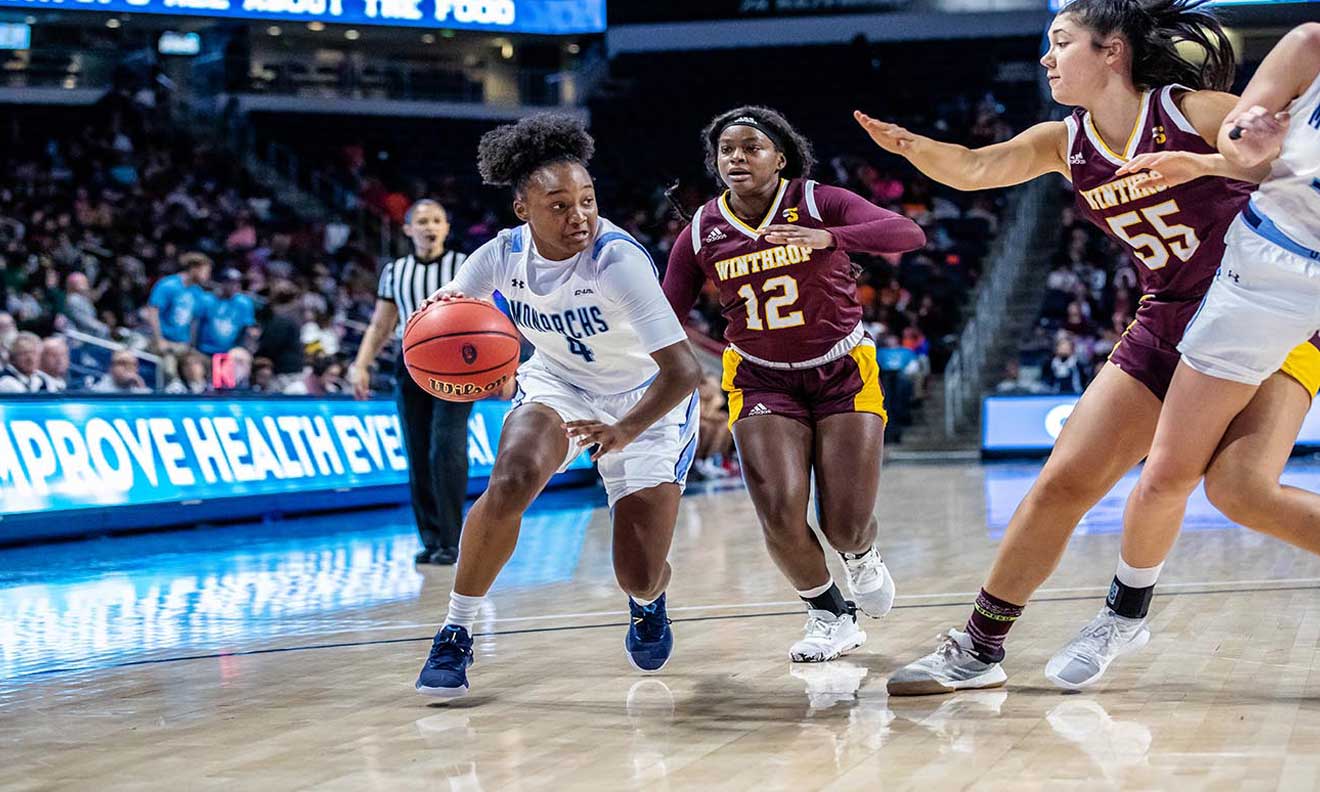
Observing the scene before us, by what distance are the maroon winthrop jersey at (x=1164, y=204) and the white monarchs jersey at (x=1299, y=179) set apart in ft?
0.85

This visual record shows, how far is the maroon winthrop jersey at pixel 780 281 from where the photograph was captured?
217 inches

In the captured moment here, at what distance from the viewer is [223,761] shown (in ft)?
12.6

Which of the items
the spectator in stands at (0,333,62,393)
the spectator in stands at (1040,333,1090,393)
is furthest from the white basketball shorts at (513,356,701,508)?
the spectator in stands at (1040,333,1090,393)

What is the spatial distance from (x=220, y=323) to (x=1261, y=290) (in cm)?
995

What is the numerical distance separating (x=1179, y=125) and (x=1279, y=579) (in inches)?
137

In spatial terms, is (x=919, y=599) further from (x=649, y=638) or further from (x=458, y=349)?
(x=458, y=349)

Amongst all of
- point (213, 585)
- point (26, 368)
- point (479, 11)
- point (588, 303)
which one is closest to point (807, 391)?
point (588, 303)

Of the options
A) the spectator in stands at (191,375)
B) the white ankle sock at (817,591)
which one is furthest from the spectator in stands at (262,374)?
the white ankle sock at (817,591)

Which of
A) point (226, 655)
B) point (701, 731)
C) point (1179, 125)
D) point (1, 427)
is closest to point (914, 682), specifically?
point (701, 731)

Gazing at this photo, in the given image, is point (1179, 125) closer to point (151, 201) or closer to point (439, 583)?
point (439, 583)

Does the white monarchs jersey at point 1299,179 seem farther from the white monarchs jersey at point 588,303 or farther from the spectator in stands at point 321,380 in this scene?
the spectator in stands at point 321,380

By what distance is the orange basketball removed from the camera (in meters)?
5.15

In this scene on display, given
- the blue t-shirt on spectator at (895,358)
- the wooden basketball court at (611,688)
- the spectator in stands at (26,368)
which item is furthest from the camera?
the blue t-shirt on spectator at (895,358)

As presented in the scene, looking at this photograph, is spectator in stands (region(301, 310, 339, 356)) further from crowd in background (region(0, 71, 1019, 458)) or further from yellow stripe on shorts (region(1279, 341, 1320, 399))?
yellow stripe on shorts (region(1279, 341, 1320, 399))
